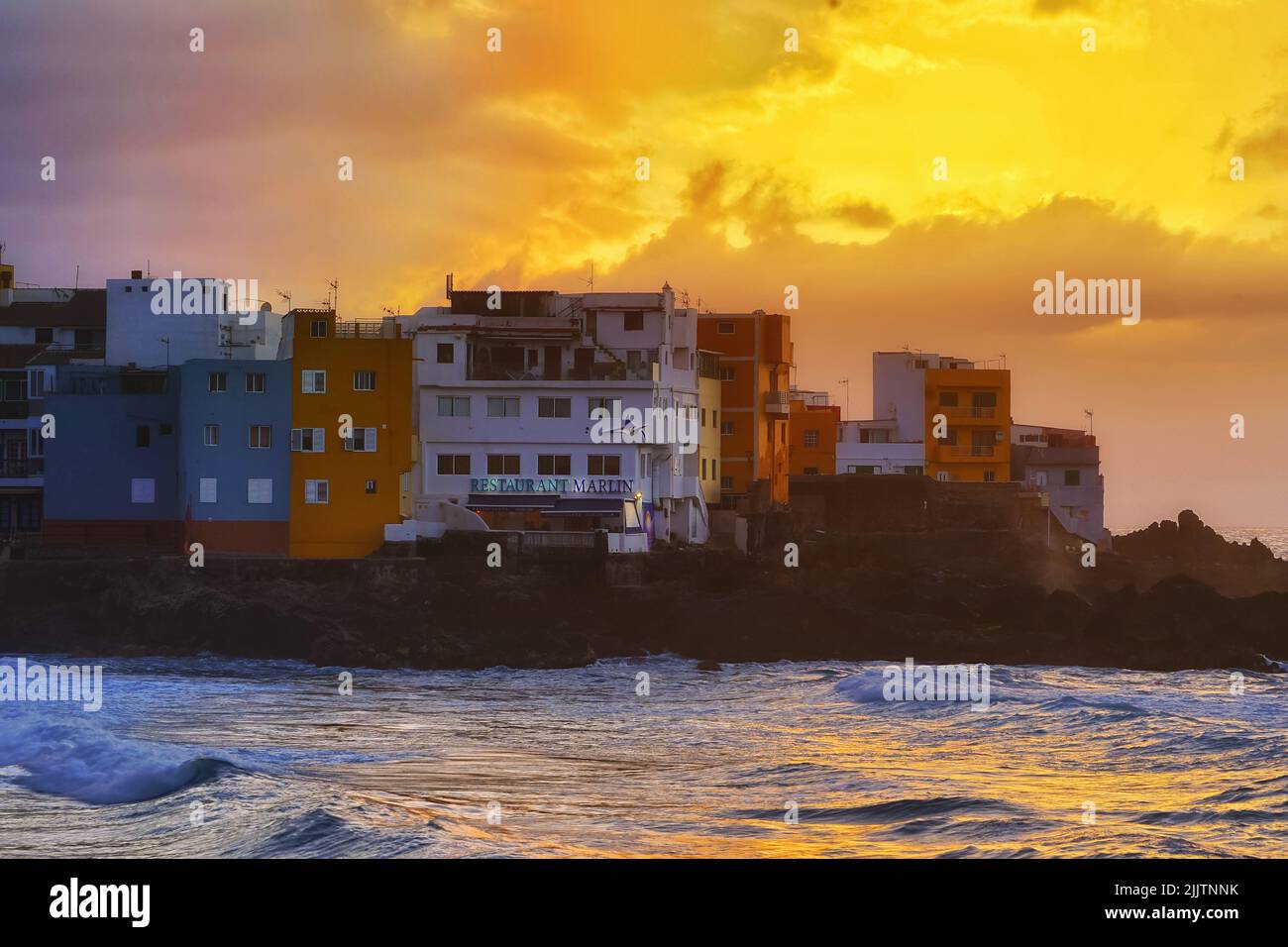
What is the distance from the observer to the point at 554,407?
62.2 metres

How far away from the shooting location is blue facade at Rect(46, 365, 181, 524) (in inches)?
2362

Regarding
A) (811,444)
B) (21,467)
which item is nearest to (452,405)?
(21,467)

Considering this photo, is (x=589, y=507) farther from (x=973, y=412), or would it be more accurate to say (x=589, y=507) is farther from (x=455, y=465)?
(x=973, y=412)

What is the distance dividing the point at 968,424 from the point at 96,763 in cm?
6610

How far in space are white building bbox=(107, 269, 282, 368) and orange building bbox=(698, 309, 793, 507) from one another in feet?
65.2

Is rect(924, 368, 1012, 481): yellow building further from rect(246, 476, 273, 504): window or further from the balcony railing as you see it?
the balcony railing

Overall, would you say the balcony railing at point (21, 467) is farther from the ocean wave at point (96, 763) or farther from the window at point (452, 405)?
the ocean wave at point (96, 763)

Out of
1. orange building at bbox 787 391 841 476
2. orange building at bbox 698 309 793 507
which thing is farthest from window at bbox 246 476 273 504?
orange building at bbox 787 391 841 476

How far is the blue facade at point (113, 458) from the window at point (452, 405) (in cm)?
907

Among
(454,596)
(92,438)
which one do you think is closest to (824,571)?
(454,596)

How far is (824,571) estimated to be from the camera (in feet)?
207

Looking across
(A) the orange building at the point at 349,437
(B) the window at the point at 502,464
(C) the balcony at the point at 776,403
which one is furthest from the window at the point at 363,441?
(C) the balcony at the point at 776,403

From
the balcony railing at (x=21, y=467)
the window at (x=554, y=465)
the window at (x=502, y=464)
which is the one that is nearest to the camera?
the window at (x=502, y=464)

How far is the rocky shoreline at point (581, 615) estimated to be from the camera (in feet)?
173
